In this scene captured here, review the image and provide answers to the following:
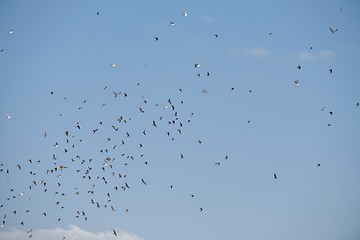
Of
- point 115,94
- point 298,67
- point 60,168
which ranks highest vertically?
point 298,67

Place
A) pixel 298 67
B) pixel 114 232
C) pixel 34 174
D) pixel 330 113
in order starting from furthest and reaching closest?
pixel 34 174
pixel 114 232
pixel 330 113
pixel 298 67

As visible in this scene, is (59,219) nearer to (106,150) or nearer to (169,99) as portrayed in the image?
(106,150)

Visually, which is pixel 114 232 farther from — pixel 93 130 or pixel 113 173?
pixel 93 130

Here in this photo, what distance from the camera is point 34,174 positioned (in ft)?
173

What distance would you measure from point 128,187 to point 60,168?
30.6ft

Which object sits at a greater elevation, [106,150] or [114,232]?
[106,150]

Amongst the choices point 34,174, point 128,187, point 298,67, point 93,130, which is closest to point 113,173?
point 128,187

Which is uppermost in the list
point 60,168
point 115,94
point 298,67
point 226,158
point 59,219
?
point 298,67

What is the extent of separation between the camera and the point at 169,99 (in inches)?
1970

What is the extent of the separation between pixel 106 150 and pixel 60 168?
6116 millimetres

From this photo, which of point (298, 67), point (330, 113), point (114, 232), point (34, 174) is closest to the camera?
point (298, 67)

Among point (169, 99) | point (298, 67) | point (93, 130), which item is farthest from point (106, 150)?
point (298, 67)

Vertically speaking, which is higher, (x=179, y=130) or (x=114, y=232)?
(x=179, y=130)

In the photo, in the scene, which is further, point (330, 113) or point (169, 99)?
point (169, 99)
